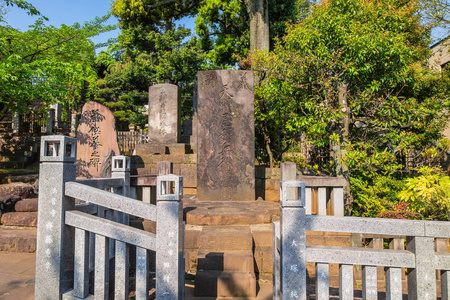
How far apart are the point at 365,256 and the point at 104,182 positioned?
9.24ft

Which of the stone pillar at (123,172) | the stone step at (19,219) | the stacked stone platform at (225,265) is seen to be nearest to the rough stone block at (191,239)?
the stacked stone platform at (225,265)

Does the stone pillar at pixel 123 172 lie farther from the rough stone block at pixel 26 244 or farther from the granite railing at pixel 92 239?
the rough stone block at pixel 26 244

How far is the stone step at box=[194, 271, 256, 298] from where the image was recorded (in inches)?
118

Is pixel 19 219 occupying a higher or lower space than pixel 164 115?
lower

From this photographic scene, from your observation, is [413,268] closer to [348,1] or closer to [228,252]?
[228,252]

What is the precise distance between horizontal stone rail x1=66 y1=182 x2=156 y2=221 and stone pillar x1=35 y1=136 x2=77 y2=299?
12cm

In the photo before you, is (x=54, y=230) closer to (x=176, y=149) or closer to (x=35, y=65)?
(x=176, y=149)

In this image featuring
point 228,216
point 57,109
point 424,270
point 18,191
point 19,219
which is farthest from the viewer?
point 57,109

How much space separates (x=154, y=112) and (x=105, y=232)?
7.72 metres

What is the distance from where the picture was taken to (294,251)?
2182 mm

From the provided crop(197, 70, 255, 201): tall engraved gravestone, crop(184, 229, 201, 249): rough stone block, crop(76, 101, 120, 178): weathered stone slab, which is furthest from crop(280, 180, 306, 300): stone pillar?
crop(76, 101, 120, 178): weathered stone slab

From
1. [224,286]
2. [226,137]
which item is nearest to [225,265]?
[224,286]

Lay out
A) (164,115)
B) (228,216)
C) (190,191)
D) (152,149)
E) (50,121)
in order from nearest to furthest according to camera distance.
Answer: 1. (228,216)
2. (190,191)
3. (152,149)
4. (164,115)
5. (50,121)

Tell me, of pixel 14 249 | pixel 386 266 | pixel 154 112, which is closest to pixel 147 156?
pixel 154 112
